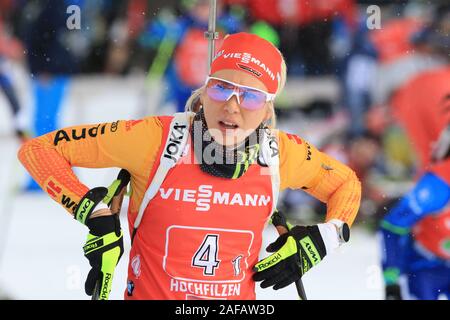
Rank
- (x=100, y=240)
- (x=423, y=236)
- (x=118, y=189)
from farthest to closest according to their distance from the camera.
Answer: (x=423, y=236) → (x=118, y=189) → (x=100, y=240)

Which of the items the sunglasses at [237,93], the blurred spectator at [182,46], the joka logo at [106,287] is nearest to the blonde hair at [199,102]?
the sunglasses at [237,93]

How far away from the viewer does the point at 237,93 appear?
10.6ft

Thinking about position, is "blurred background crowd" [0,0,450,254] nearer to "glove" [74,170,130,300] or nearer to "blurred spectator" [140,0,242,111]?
"blurred spectator" [140,0,242,111]

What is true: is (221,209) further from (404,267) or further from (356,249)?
(356,249)

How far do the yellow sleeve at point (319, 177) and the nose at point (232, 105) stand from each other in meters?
0.30

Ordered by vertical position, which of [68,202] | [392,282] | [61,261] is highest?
[61,261]

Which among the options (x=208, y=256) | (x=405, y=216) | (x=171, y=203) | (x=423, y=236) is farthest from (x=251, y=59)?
(x=423, y=236)

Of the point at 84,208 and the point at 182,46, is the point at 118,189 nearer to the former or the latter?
the point at 84,208

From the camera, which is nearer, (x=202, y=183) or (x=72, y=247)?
(x=202, y=183)

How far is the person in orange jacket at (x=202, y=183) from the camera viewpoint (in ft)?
10.7

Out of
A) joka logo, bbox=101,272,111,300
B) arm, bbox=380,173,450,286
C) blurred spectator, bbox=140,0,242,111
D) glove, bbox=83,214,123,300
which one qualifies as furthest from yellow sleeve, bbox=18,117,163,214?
blurred spectator, bbox=140,0,242,111

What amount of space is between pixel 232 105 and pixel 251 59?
0.18 metres
